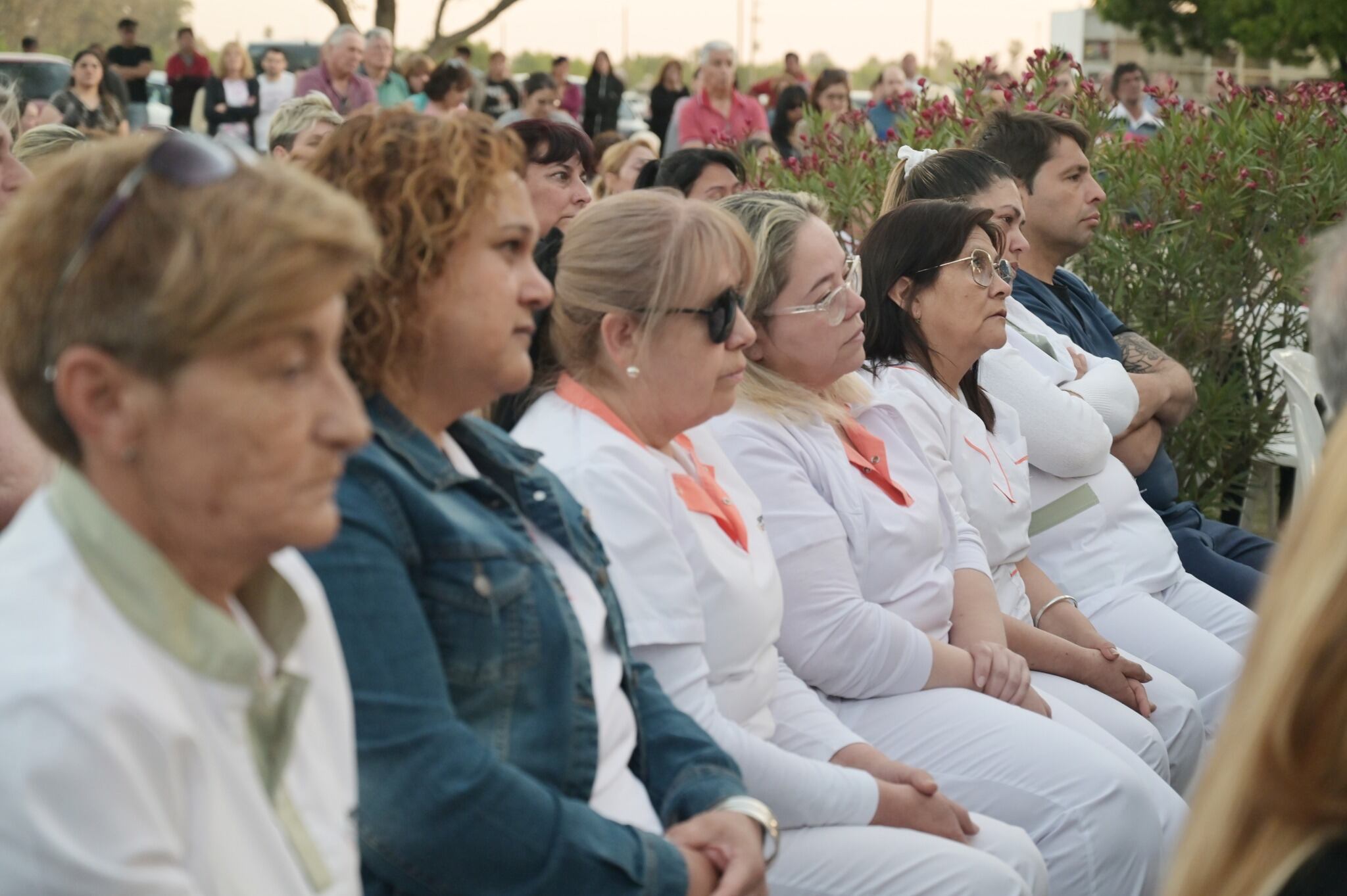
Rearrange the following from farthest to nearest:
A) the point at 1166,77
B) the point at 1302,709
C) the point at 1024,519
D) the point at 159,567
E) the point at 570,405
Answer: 1. the point at 1166,77
2. the point at 1024,519
3. the point at 570,405
4. the point at 159,567
5. the point at 1302,709

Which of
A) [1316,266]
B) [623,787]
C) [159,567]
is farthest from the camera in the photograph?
[623,787]

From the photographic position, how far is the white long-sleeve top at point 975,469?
→ 3.87m

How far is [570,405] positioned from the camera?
289cm

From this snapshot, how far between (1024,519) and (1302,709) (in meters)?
2.80

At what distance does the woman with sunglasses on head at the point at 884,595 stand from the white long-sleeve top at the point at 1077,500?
26.7 inches

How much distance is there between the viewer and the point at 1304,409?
4762 millimetres

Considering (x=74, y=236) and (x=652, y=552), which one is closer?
(x=74, y=236)

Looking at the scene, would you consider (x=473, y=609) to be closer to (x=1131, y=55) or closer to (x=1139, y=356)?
(x=1139, y=356)

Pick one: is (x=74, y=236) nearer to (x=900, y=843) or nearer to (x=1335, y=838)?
(x=1335, y=838)

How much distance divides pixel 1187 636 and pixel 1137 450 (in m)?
0.83

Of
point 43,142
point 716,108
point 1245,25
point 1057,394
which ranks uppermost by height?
point 1245,25

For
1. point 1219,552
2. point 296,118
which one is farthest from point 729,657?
point 296,118

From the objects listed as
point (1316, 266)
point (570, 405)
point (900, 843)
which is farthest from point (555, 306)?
point (1316, 266)

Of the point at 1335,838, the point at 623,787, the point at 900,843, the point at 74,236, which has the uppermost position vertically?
the point at 74,236
